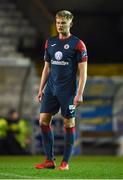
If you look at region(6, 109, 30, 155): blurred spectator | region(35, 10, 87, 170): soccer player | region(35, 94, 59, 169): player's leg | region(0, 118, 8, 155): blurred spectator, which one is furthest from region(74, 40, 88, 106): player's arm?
region(6, 109, 30, 155): blurred spectator

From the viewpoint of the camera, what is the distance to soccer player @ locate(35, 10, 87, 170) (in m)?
10.2

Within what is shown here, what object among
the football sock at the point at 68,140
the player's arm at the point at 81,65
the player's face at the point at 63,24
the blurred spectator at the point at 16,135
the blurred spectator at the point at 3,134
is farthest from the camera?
the blurred spectator at the point at 16,135

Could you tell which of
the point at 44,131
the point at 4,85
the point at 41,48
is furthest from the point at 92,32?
the point at 44,131

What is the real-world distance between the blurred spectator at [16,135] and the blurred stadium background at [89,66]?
0.18 meters

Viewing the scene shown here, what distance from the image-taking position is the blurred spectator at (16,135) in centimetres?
1777

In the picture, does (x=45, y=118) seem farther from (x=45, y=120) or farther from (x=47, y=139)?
(x=47, y=139)

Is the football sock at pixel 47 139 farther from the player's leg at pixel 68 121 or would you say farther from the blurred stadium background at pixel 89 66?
the blurred stadium background at pixel 89 66

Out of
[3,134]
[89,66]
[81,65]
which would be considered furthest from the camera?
[89,66]

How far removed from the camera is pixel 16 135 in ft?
59.8

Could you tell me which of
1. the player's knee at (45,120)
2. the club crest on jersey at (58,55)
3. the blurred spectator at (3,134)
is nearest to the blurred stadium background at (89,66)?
the blurred spectator at (3,134)

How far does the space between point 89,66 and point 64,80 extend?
1352 centimetres

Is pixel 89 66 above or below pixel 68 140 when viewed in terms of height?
below

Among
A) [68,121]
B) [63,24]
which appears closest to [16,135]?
[68,121]

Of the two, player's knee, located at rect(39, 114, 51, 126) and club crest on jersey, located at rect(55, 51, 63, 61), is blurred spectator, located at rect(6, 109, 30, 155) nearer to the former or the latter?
player's knee, located at rect(39, 114, 51, 126)
